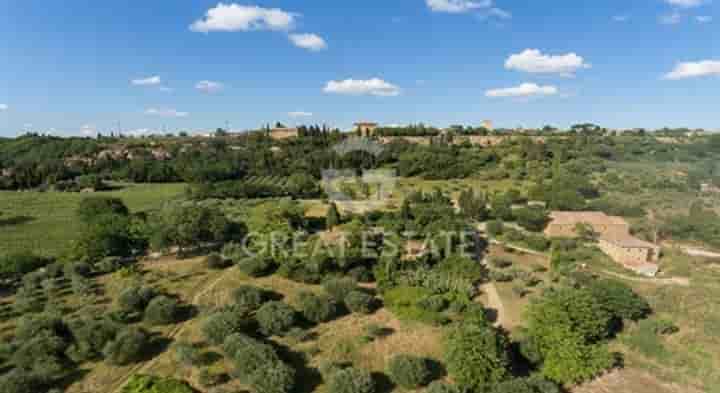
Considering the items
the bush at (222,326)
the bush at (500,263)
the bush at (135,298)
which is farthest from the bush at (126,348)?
the bush at (500,263)

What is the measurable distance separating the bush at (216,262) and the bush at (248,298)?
5.79 metres

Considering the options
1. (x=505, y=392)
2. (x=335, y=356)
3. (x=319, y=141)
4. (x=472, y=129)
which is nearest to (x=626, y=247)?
(x=505, y=392)

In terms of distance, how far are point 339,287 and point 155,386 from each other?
A: 11.2 meters

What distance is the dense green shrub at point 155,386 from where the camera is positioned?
13.8m

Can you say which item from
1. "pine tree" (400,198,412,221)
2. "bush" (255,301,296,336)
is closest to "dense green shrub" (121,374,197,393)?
"bush" (255,301,296,336)

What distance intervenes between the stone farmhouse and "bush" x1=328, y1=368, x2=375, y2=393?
23587 mm

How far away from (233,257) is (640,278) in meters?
30.4

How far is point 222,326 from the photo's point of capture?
710 inches

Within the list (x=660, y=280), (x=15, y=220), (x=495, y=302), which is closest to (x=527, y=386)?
(x=495, y=302)

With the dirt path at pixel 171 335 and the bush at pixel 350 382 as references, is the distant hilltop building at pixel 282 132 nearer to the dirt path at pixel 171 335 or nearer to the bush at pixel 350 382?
the dirt path at pixel 171 335

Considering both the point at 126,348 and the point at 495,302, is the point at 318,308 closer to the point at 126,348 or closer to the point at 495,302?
the point at 126,348

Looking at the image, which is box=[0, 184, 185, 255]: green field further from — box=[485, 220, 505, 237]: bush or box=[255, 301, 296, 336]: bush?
box=[485, 220, 505, 237]: bush

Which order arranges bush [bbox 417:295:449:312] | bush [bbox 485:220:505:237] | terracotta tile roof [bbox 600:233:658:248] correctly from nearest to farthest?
1. bush [bbox 417:295:449:312]
2. terracotta tile roof [bbox 600:233:658:248]
3. bush [bbox 485:220:505:237]

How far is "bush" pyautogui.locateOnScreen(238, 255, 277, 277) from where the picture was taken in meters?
25.4
